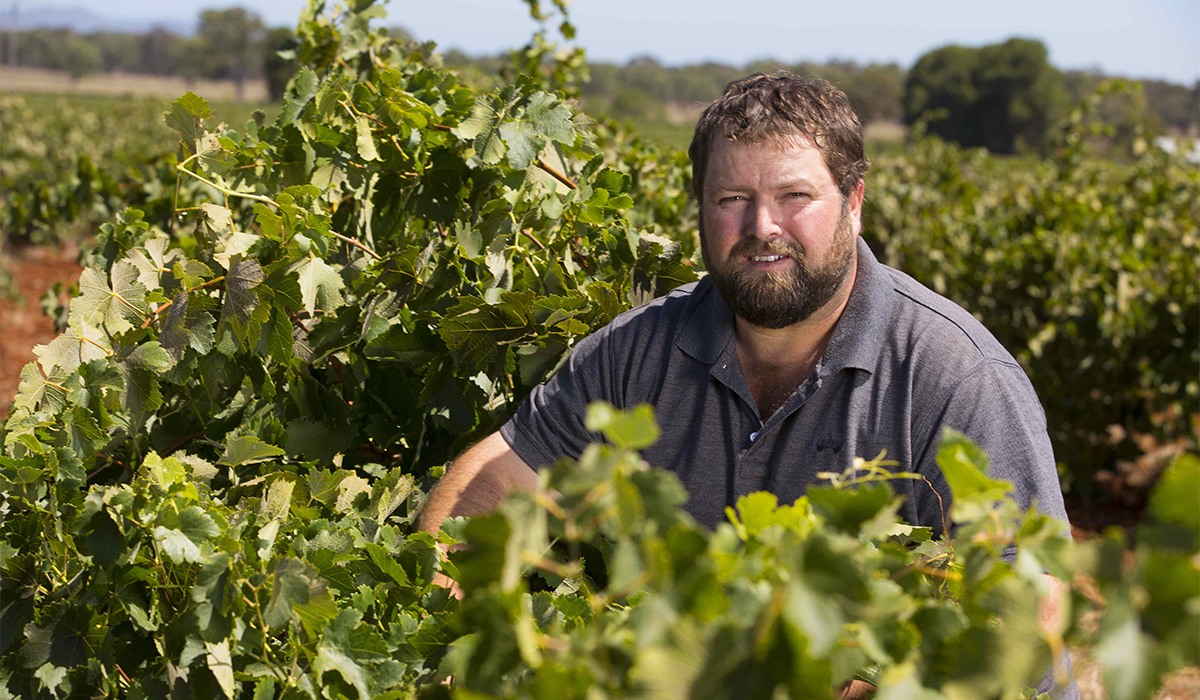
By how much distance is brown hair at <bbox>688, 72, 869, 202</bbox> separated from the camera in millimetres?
2225

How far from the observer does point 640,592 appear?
1.28 m

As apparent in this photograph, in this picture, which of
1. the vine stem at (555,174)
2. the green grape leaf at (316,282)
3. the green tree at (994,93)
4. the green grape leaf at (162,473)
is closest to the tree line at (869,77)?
the green tree at (994,93)

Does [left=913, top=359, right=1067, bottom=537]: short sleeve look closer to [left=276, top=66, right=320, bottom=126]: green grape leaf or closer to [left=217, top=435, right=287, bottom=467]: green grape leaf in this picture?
[left=217, top=435, right=287, bottom=467]: green grape leaf

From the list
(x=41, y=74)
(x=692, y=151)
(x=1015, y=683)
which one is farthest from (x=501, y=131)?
(x=41, y=74)

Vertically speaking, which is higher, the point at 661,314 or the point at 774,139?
the point at 774,139

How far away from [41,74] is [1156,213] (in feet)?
382

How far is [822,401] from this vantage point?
7.11 feet

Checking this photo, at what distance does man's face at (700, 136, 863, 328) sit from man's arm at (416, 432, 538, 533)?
0.62 meters

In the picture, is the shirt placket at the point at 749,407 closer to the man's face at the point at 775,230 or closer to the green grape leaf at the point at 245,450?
the man's face at the point at 775,230

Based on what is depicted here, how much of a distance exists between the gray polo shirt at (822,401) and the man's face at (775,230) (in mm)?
102

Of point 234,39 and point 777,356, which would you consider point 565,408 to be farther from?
point 234,39

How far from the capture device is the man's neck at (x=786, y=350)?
2.32m

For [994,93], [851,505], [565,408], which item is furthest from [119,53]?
[851,505]

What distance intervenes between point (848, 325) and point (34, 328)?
10.4 meters
